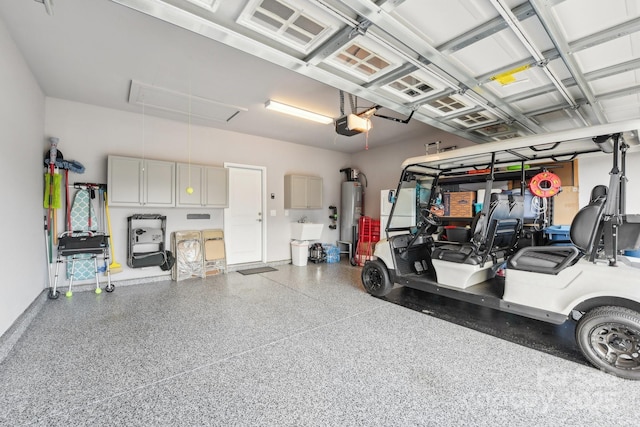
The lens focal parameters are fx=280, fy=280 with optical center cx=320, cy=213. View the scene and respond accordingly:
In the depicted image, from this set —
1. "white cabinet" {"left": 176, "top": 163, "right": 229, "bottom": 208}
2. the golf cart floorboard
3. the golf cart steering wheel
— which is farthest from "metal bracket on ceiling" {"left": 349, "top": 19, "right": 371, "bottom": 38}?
"white cabinet" {"left": 176, "top": 163, "right": 229, "bottom": 208}

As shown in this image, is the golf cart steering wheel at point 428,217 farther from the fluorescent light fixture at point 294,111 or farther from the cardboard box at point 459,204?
the fluorescent light fixture at point 294,111

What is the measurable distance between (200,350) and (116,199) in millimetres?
3184

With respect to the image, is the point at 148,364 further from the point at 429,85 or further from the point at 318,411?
the point at 429,85

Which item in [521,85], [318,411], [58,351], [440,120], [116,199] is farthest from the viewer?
[116,199]

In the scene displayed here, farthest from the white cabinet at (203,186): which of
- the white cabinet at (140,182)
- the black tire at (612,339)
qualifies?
the black tire at (612,339)

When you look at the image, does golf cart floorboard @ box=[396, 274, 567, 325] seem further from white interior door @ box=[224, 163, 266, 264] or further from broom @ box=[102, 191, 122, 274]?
broom @ box=[102, 191, 122, 274]

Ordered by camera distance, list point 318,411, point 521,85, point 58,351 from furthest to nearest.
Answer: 1. point 521,85
2. point 58,351
3. point 318,411

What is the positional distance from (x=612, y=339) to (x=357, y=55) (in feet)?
10.3

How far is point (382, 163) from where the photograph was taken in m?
7.00

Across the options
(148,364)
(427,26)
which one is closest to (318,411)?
(148,364)

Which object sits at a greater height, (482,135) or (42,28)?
(42,28)

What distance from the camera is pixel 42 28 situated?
8.68 feet

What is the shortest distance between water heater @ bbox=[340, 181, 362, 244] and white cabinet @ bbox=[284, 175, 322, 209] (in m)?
0.70

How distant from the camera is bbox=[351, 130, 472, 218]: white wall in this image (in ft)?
20.4
